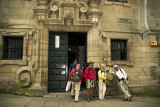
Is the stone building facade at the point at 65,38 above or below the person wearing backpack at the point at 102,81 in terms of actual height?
above

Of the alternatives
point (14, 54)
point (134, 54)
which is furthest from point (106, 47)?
point (14, 54)

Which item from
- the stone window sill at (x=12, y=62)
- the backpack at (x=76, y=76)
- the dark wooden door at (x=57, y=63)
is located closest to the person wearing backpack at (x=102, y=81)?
the backpack at (x=76, y=76)

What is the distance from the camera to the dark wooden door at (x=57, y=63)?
22.1ft

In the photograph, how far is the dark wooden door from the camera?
6.73m

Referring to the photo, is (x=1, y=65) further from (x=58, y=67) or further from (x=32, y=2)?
(x=32, y=2)

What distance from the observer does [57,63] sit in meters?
6.86

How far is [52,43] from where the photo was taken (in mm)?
6871

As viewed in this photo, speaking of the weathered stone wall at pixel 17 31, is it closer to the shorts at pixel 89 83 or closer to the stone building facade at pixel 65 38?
the stone building facade at pixel 65 38

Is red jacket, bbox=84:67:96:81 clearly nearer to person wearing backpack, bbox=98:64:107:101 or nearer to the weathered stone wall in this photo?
person wearing backpack, bbox=98:64:107:101

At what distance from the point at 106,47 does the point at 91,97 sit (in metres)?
2.93

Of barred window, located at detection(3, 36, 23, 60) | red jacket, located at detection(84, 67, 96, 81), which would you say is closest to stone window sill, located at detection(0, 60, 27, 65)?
barred window, located at detection(3, 36, 23, 60)

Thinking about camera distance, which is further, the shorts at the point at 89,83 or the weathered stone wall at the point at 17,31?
the weathered stone wall at the point at 17,31

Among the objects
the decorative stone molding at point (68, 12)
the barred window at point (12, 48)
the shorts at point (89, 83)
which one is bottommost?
the shorts at point (89, 83)

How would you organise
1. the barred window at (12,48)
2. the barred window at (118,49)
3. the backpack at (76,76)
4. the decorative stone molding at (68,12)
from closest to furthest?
the backpack at (76,76), the decorative stone molding at (68,12), the barred window at (12,48), the barred window at (118,49)
